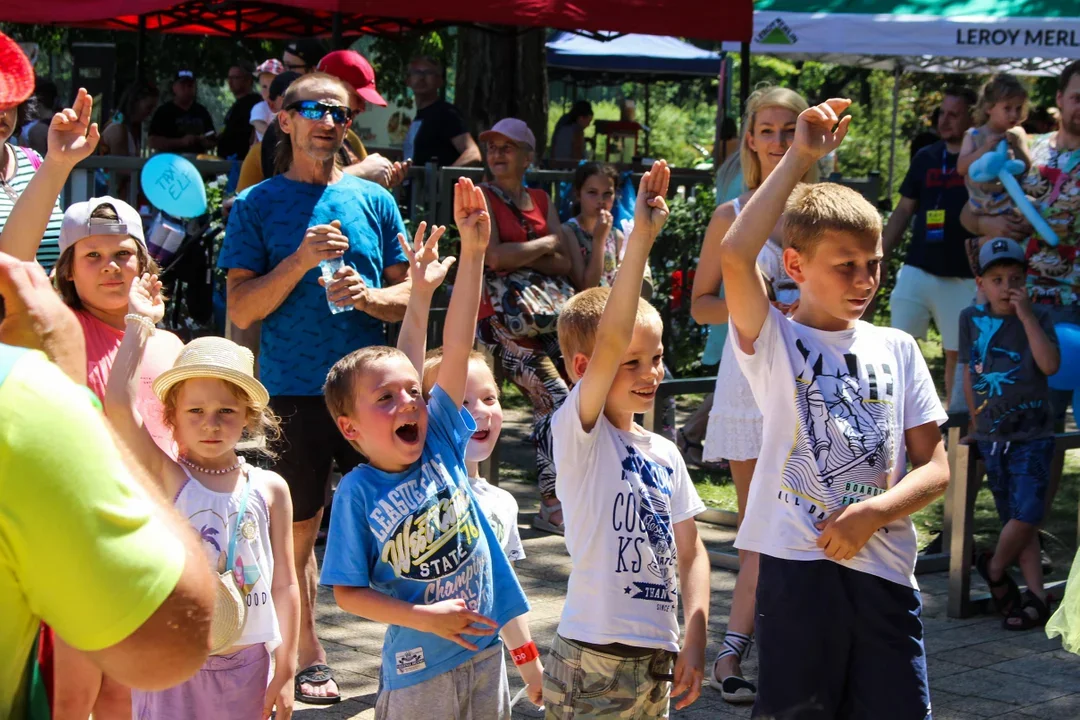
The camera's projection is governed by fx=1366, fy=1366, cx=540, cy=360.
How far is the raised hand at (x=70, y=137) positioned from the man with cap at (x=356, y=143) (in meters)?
1.05

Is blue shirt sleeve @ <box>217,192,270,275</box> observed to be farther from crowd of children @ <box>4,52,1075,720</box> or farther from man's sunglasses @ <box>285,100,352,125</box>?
crowd of children @ <box>4,52,1075,720</box>

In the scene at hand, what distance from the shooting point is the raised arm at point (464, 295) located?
3.64 m

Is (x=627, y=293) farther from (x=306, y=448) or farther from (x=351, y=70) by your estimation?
(x=351, y=70)

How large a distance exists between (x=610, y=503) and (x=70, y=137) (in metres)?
1.99

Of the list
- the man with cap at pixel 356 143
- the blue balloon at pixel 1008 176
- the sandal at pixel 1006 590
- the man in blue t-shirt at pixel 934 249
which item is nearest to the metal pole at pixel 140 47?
the man with cap at pixel 356 143

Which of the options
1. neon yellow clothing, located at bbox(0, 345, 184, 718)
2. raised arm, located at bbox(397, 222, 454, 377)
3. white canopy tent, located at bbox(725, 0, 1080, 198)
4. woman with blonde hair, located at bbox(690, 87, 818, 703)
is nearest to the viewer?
neon yellow clothing, located at bbox(0, 345, 184, 718)

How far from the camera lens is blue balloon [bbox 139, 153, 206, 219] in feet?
22.5

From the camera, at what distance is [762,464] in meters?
3.48

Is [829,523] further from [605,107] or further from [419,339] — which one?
[605,107]

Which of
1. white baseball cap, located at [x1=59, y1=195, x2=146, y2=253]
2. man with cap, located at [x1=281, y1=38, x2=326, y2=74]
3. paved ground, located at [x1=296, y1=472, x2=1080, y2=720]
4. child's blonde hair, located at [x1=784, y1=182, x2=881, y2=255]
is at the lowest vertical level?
paved ground, located at [x1=296, y1=472, x2=1080, y2=720]

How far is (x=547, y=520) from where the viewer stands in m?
7.10

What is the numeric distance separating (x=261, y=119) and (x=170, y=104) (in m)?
5.82

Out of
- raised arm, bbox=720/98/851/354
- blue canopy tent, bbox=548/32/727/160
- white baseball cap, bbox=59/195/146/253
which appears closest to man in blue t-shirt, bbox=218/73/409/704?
white baseball cap, bbox=59/195/146/253

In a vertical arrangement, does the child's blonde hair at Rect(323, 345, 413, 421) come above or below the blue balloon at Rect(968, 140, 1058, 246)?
below
